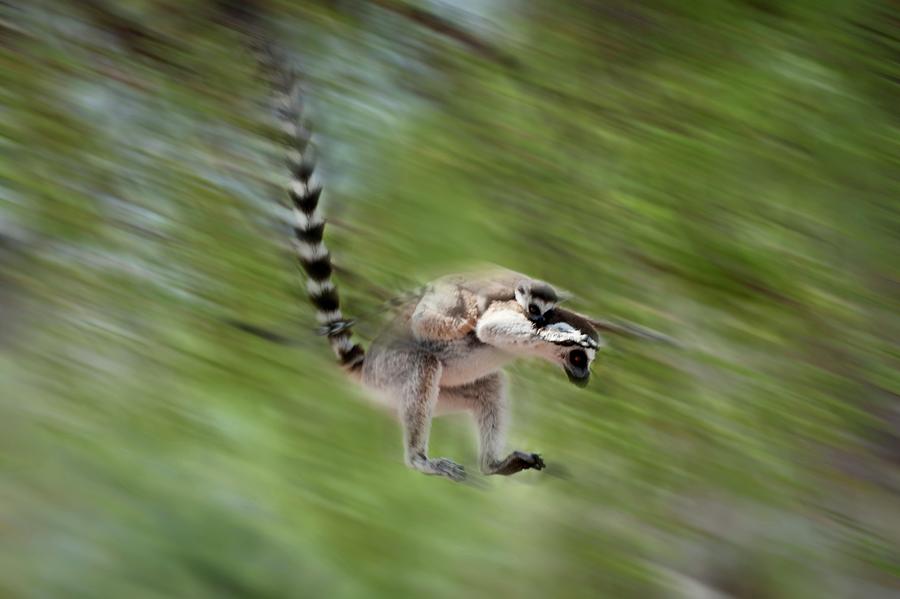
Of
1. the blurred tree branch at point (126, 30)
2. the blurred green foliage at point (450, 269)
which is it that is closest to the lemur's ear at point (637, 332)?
the blurred green foliage at point (450, 269)

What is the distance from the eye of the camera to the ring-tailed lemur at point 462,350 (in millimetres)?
1007

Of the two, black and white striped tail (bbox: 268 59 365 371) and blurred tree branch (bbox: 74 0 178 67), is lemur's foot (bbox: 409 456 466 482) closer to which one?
black and white striped tail (bbox: 268 59 365 371)

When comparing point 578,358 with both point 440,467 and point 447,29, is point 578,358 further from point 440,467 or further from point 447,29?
point 447,29

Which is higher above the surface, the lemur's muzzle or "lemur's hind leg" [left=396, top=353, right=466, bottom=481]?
the lemur's muzzle

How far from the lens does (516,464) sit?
3.40 ft

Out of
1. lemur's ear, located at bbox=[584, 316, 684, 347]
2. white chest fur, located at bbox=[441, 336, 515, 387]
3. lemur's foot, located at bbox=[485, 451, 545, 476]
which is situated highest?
white chest fur, located at bbox=[441, 336, 515, 387]

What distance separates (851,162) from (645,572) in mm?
569

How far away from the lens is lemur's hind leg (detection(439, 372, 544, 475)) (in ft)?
3.40

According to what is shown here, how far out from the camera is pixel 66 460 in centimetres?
137

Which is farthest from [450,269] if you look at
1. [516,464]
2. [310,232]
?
[516,464]

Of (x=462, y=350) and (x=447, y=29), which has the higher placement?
(x=447, y=29)

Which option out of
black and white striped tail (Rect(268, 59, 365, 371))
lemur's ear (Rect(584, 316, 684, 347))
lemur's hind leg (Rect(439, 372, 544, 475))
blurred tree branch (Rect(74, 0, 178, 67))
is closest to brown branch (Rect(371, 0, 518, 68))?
blurred tree branch (Rect(74, 0, 178, 67))

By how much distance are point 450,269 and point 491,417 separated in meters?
0.31

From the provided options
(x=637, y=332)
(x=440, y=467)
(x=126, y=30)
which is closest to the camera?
(x=440, y=467)
